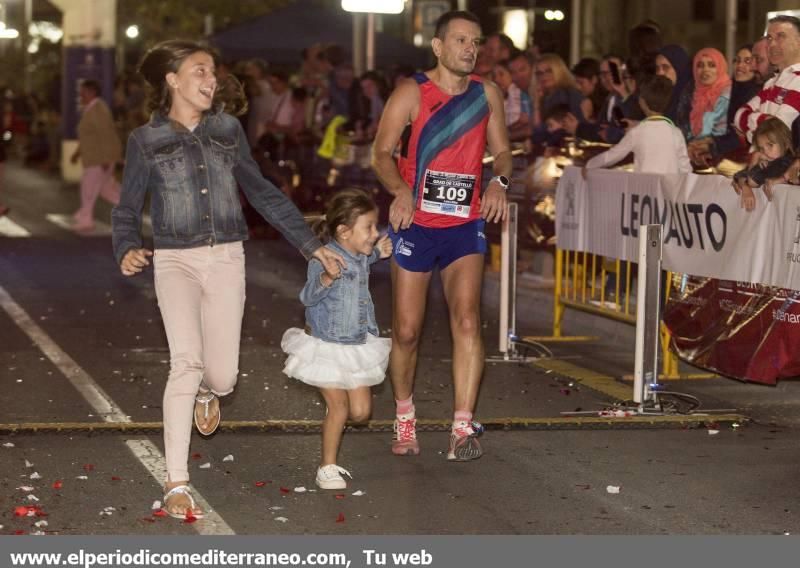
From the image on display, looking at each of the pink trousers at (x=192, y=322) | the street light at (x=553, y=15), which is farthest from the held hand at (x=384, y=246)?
the street light at (x=553, y=15)

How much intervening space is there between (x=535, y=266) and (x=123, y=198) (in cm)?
897

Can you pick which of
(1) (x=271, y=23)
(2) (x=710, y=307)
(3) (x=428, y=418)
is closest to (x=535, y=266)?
(2) (x=710, y=307)

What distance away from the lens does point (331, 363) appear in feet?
25.9

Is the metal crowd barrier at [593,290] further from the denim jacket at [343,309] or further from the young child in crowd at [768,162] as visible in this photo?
the denim jacket at [343,309]

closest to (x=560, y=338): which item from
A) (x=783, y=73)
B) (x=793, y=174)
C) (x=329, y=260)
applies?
(x=783, y=73)

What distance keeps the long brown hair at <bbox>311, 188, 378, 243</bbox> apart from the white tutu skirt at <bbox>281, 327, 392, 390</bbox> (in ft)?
1.56

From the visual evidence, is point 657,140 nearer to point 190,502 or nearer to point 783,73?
point 783,73

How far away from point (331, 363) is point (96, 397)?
117 inches

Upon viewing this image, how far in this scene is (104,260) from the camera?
1891 centimetres

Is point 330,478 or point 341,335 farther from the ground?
point 341,335

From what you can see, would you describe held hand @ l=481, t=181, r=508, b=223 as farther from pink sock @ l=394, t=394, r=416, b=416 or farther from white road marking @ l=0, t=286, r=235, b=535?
white road marking @ l=0, t=286, r=235, b=535

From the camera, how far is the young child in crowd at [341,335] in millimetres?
7875

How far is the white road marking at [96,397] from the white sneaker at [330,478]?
1.77ft

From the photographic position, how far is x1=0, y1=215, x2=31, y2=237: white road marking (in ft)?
72.2
